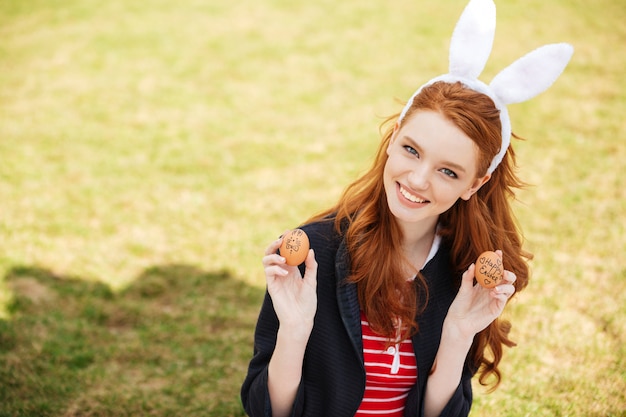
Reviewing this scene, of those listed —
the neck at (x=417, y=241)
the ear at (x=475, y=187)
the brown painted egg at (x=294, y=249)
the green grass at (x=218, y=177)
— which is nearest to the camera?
the brown painted egg at (x=294, y=249)

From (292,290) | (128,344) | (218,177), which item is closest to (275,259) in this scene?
(292,290)

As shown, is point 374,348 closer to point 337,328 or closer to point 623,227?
point 337,328

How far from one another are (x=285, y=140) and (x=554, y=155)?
287cm

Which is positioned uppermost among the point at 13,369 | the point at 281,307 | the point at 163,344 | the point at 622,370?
the point at 281,307

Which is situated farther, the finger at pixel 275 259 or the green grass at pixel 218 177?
the green grass at pixel 218 177

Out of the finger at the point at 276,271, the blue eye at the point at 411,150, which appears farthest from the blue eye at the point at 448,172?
the finger at the point at 276,271

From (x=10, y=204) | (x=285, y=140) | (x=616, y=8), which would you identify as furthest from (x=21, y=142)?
(x=616, y=8)

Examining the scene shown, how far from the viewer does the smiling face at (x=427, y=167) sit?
197 cm

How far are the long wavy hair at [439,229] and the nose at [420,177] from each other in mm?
190

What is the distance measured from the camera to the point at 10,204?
5.04 m

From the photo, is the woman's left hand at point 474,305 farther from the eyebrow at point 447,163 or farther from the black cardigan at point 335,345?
the eyebrow at point 447,163

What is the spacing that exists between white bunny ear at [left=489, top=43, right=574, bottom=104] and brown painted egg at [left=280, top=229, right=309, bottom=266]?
899 millimetres

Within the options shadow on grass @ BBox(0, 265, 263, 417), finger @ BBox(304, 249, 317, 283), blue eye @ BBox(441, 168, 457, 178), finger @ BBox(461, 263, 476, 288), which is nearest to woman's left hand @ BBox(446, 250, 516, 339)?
finger @ BBox(461, 263, 476, 288)

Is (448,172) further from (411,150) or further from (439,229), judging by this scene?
(439,229)
